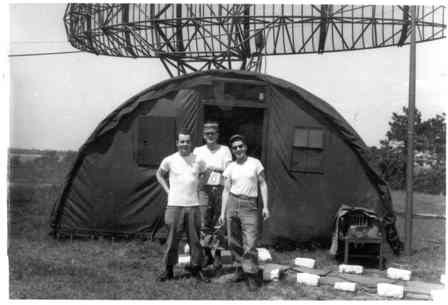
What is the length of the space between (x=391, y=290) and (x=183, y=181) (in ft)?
8.98

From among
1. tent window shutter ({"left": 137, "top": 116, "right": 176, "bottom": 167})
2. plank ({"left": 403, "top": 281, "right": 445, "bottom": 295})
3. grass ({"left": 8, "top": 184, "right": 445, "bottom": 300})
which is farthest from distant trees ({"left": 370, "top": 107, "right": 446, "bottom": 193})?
plank ({"left": 403, "top": 281, "right": 445, "bottom": 295})

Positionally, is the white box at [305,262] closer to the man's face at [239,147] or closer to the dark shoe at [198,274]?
the dark shoe at [198,274]

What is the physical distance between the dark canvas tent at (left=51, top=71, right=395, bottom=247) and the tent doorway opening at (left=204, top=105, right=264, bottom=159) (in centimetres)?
131

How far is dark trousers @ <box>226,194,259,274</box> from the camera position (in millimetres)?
6301

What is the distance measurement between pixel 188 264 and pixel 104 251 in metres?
1.89

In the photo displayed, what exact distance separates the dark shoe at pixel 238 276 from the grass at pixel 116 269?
0.12m

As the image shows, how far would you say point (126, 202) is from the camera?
9.06 metres

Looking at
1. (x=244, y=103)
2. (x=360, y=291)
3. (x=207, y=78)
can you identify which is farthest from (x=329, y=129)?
(x=360, y=291)

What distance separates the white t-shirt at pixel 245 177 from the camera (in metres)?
6.27

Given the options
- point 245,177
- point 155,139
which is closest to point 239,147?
point 245,177

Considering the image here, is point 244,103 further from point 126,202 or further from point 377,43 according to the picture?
point 377,43

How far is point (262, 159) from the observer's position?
29.3 ft

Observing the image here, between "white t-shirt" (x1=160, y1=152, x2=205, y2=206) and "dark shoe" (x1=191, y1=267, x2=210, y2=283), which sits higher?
"white t-shirt" (x1=160, y1=152, x2=205, y2=206)

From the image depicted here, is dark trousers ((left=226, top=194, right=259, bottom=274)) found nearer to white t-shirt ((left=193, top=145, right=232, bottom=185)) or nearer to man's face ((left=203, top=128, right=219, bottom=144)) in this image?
white t-shirt ((left=193, top=145, right=232, bottom=185))
